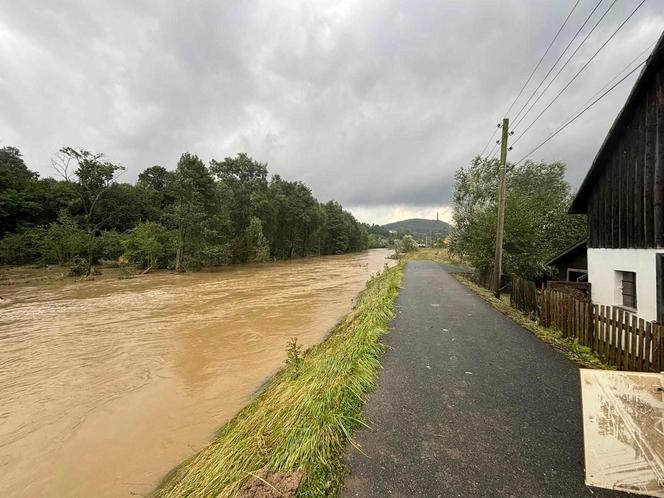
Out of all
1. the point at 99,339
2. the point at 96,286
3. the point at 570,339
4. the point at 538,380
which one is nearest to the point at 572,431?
the point at 538,380

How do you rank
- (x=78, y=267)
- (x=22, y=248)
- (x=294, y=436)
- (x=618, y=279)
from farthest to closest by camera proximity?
(x=22, y=248) → (x=78, y=267) → (x=618, y=279) → (x=294, y=436)

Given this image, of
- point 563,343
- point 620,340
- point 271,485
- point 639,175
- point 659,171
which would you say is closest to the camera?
point 271,485

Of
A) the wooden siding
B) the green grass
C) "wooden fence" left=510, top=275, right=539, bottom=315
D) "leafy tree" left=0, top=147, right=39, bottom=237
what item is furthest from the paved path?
"leafy tree" left=0, top=147, right=39, bottom=237

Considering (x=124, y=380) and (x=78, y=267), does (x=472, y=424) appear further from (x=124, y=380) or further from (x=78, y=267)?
(x=78, y=267)

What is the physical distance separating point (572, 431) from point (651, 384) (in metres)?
1.46

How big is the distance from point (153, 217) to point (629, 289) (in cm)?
4930

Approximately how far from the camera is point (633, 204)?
21.3 ft

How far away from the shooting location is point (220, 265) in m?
31.0

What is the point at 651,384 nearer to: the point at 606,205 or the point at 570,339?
the point at 570,339

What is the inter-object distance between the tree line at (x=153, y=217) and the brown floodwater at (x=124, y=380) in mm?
14855

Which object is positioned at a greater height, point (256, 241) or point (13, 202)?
point (13, 202)

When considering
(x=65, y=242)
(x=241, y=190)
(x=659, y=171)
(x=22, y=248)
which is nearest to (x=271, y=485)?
(x=659, y=171)

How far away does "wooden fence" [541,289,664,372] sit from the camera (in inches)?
160

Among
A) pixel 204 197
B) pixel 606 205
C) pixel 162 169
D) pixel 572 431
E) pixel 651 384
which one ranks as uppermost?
pixel 162 169
